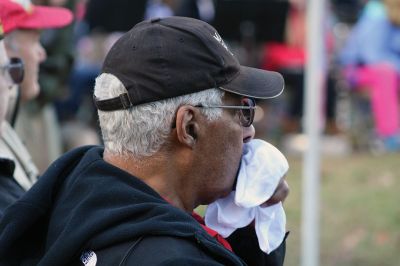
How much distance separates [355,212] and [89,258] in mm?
5472

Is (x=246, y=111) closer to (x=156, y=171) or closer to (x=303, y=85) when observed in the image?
(x=156, y=171)

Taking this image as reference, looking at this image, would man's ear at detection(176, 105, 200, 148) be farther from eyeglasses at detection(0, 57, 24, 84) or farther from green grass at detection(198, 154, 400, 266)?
green grass at detection(198, 154, 400, 266)

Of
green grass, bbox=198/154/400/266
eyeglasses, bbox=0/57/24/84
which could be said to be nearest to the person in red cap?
eyeglasses, bbox=0/57/24/84

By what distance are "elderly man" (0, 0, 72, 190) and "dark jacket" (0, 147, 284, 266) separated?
1009mm

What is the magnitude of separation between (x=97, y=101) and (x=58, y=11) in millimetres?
1774

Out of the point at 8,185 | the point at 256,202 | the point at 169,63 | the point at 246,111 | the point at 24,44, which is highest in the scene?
the point at 169,63

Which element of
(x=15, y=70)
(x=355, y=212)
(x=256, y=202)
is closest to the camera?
(x=256, y=202)

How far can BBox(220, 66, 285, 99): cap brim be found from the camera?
213 centimetres

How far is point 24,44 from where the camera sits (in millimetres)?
3758

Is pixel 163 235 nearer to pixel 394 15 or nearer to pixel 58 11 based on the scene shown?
pixel 58 11

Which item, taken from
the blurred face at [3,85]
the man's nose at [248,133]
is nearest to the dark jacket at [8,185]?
the blurred face at [3,85]

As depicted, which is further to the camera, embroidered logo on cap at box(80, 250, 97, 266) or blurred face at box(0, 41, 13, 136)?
blurred face at box(0, 41, 13, 136)

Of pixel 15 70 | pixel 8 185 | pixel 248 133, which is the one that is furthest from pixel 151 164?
pixel 15 70

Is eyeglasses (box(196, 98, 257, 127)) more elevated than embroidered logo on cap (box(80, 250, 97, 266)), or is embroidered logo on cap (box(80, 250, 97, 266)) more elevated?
eyeglasses (box(196, 98, 257, 127))
